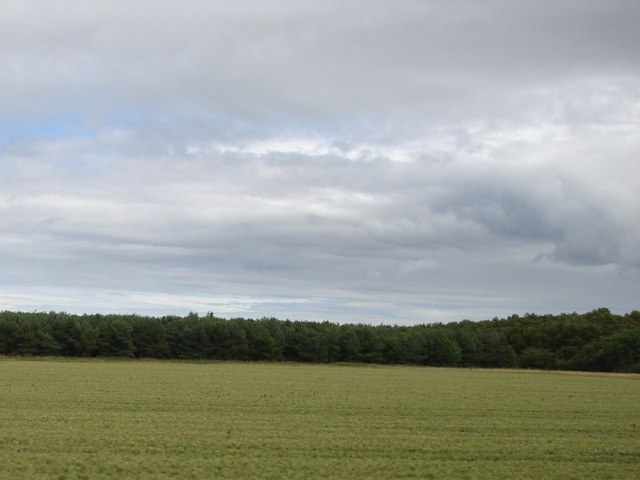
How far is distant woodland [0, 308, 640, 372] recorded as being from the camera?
3504 inches

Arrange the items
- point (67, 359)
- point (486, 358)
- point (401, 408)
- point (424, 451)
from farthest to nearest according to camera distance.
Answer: point (486, 358) < point (67, 359) < point (401, 408) < point (424, 451)

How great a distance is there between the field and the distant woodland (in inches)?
2232

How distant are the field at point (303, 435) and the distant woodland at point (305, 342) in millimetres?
56681

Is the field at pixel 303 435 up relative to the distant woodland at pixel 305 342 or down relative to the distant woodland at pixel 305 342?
down

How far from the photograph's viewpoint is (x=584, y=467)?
54.7ft

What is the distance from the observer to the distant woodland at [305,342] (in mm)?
89000

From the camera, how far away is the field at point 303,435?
15.5m

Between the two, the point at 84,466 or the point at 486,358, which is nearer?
the point at 84,466

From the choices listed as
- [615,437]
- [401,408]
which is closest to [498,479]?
[615,437]

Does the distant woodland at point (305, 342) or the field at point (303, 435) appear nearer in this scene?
the field at point (303, 435)

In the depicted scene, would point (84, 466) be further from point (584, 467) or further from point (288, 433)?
point (584, 467)

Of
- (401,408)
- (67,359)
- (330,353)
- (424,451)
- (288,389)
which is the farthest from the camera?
(330,353)

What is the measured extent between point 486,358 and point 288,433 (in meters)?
88.2

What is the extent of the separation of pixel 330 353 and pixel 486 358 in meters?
24.5
